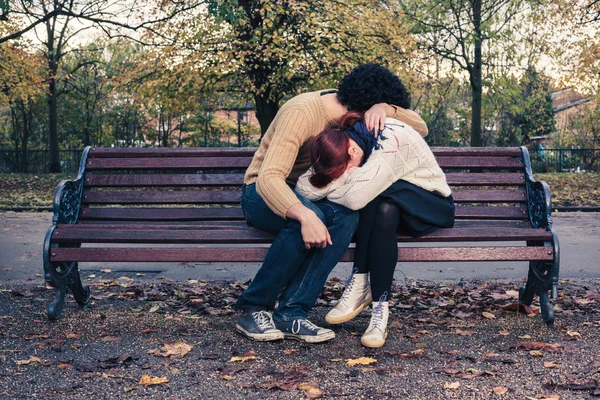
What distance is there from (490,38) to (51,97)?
1715 cm

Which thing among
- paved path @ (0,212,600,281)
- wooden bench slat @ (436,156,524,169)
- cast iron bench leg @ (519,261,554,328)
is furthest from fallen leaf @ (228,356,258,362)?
paved path @ (0,212,600,281)

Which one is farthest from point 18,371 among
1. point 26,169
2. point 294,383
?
point 26,169

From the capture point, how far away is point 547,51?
887 inches

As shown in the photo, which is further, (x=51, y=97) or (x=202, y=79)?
(x=51, y=97)

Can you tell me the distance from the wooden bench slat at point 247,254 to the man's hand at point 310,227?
1.34ft

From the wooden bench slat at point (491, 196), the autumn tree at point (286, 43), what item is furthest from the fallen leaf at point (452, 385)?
the autumn tree at point (286, 43)

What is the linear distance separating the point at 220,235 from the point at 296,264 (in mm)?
536

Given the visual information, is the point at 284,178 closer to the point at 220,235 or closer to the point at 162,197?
the point at 220,235

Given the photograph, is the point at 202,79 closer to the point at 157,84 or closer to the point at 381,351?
the point at 157,84

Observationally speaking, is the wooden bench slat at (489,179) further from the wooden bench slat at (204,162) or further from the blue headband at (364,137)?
the blue headband at (364,137)

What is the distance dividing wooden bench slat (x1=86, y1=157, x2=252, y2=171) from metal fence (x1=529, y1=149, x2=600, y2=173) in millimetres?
27048

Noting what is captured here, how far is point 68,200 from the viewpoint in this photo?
462 centimetres

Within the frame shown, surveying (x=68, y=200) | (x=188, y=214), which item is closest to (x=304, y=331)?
(x=188, y=214)

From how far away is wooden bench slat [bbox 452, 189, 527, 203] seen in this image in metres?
4.77
